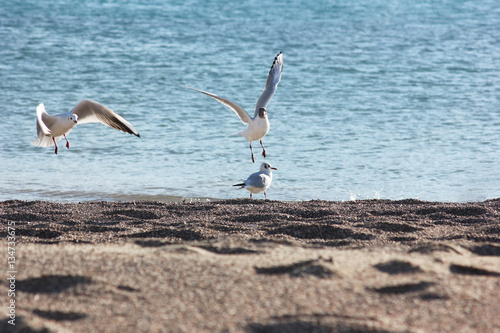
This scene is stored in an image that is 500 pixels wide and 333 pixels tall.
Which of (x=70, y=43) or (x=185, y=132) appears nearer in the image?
(x=185, y=132)

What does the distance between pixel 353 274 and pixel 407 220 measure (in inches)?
76.3

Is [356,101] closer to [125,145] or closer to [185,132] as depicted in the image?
[185,132]

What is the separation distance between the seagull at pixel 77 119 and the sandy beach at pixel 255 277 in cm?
181

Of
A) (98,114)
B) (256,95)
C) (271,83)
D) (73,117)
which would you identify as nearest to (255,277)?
(73,117)

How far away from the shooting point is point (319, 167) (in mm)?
8102

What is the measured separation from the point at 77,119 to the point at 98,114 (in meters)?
0.23

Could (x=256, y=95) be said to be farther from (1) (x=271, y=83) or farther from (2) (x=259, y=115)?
(2) (x=259, y=115)

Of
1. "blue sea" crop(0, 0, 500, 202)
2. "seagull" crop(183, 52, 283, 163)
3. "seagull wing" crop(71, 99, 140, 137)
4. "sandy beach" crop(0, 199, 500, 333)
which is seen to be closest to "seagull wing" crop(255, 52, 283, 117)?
"seagull" crop(183, 52, 283, 163)

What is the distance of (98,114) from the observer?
6.64 metres

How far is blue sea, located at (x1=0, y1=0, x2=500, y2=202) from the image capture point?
7562 millimetres

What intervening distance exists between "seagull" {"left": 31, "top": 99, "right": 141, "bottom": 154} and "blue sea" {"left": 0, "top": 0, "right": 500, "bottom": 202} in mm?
740

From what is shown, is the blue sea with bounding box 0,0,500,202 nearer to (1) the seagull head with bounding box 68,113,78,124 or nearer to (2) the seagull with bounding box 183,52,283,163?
(2) the seagull with bounding box 183,52,283,163

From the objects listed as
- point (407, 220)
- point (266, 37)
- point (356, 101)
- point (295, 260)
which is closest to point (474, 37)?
point (266, 37)

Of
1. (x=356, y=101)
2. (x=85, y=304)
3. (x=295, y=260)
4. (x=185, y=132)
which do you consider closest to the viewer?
(x=85, y=304)
